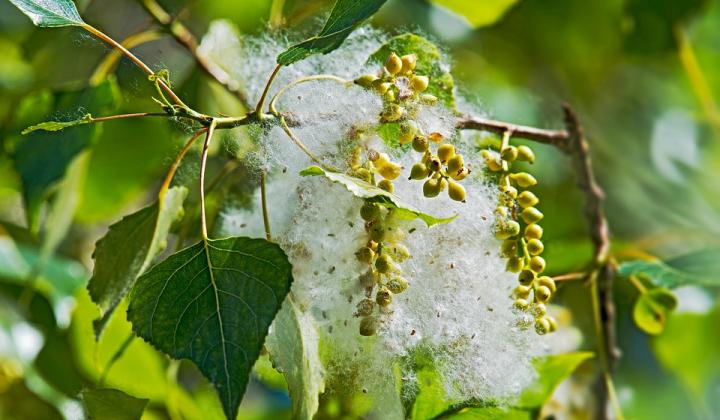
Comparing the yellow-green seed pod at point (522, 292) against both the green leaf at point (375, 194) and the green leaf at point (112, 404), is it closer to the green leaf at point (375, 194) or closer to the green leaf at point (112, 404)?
the green leaf at point (375, 194)

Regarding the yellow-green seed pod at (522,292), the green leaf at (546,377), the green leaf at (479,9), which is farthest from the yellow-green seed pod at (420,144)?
the green leaf at (479,9)

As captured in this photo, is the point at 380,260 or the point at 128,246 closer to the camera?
the point at 380,260

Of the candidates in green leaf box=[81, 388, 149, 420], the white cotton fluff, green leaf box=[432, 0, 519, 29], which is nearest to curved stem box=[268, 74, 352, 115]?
the white cotton fluff

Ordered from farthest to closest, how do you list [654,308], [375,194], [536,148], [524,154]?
[536,148]
[654,308]
[524,154]
[375,194]

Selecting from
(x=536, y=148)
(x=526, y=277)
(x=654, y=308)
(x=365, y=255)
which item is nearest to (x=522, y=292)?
(x=526, y=277)

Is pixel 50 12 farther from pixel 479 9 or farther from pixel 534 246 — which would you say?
pixel 479 9

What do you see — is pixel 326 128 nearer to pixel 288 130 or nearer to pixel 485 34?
pixel 288 130

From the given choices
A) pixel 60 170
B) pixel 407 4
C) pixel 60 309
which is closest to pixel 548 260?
pixel 407 4
